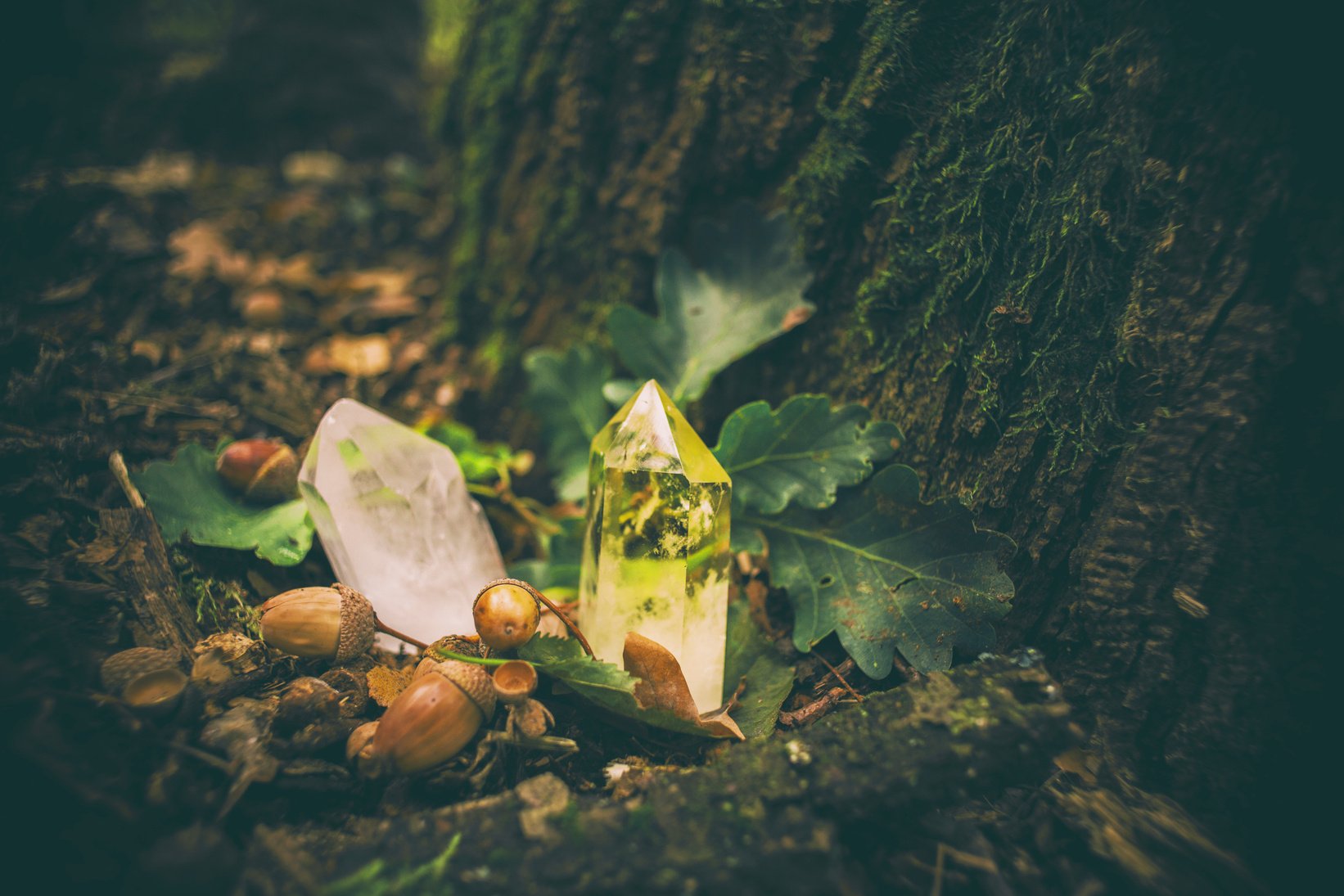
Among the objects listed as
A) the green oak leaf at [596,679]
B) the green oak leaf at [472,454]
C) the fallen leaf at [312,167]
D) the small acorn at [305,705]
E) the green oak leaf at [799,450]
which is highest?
the fallen leaf at [312,167]

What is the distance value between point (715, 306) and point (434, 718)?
3.74 feet

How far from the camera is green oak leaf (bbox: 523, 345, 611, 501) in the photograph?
1.90 m

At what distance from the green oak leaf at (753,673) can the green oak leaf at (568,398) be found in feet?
2.06

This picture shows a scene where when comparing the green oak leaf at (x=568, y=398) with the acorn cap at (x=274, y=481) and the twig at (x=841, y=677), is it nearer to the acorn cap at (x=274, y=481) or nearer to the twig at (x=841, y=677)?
the acorn cap at (x=274, y=481)

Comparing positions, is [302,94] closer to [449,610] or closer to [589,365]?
[589,365]

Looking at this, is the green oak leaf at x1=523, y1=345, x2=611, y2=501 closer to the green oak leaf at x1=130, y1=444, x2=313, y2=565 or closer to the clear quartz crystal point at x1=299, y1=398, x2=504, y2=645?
the clear quartz crystal point at x1=299, y1=398, x2=504, y2=645

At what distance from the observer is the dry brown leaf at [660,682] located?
1.26m

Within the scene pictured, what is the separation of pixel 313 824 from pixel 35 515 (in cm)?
87

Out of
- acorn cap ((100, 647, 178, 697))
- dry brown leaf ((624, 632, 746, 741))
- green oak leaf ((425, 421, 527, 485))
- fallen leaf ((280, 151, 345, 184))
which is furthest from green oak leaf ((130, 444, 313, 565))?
fallen leaf ((280, 151, 345, 184))

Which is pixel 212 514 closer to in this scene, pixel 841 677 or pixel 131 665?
pixel 131 665

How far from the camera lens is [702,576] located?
4.47ft

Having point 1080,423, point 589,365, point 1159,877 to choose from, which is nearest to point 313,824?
point 589,365

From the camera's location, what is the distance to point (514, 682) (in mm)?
1246

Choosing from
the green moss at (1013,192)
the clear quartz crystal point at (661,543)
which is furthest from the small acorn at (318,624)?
the green moss at (1013,192)
